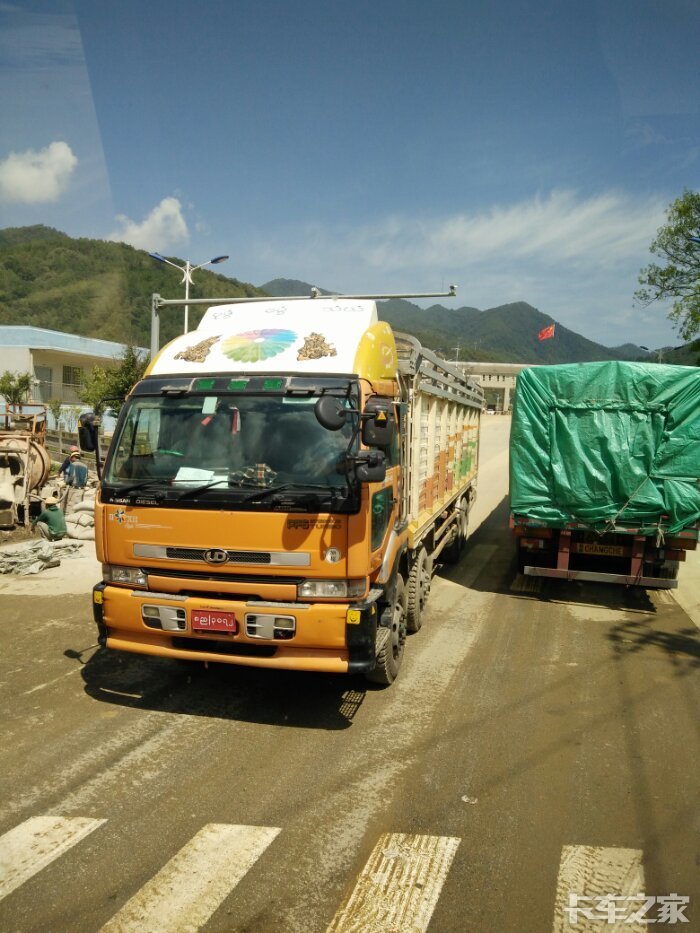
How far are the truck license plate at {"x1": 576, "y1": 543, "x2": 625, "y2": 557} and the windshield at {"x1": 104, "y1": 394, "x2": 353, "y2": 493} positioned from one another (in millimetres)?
5038

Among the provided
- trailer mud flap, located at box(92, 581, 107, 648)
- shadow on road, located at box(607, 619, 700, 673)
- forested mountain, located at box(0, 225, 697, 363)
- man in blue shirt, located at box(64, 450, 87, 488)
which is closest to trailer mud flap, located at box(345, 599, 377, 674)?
trailer mud flap, located at box(92, 581, 107, 648)

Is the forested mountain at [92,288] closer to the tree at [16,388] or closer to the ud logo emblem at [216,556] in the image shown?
the tree at [16,388]

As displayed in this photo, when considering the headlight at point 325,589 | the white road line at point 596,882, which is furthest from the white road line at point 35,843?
the white road line at point 596,882

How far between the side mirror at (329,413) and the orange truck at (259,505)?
0.04ft

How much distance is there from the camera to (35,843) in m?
3.67

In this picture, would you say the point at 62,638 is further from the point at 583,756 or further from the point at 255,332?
the point at 583,756

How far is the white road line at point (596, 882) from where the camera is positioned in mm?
3158

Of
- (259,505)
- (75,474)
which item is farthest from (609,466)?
(75,474)

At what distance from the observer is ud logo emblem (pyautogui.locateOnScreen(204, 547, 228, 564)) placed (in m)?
4.86

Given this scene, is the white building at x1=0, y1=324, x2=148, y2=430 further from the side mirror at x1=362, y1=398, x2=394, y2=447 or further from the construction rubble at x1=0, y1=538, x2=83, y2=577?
the side mirror at x1=362, y1=398, x2=394, y2=447

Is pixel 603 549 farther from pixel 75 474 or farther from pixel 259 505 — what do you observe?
pixel 75 474

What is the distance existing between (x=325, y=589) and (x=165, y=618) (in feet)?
4.07

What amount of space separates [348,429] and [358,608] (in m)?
1.30

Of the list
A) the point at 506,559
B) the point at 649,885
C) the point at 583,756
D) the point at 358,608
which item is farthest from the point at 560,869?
the point at 506,559
